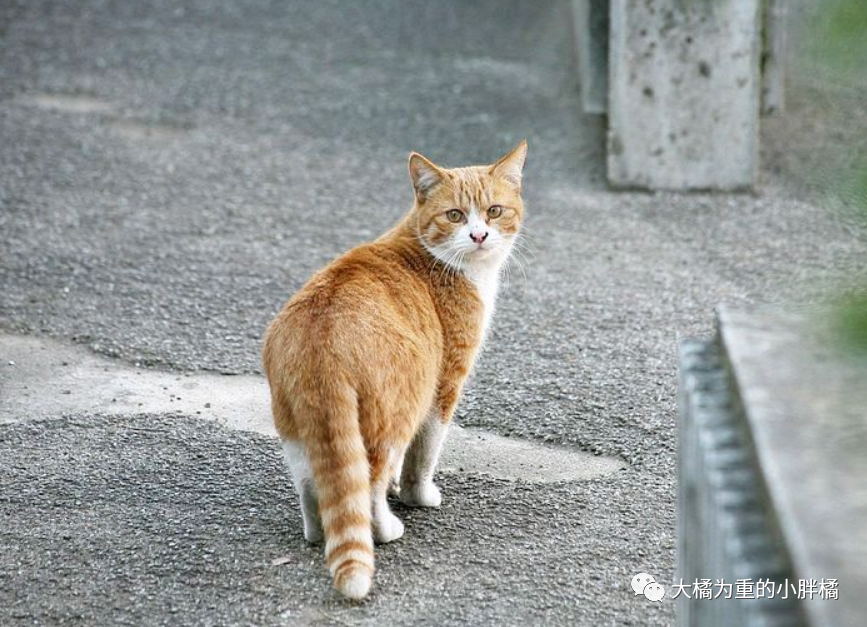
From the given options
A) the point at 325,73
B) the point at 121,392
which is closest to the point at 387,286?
the point at 121,392

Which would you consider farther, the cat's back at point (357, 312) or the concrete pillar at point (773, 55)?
the concrete pillar at point (773, 55)

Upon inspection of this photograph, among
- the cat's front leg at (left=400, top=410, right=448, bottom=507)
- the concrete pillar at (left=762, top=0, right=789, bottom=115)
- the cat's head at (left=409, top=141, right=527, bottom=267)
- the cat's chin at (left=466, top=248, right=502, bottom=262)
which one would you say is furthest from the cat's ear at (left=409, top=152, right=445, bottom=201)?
the concrete pillar at (left=762, top=0, right=789, bottom=115)

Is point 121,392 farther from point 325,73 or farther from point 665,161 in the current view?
point 325,73

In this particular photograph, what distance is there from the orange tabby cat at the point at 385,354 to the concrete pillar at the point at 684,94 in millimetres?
2896

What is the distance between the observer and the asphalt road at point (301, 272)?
3398 mm

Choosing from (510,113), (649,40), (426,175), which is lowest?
(510,113)

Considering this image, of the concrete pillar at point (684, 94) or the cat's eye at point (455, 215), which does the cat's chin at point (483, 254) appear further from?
the concrete pillar at point (684, 94)

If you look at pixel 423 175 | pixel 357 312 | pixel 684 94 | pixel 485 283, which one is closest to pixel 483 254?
pixel 485 283

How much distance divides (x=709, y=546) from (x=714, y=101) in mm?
4963

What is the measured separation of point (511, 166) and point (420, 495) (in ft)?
3.89

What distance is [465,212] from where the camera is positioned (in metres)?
3.92

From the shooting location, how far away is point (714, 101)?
6.78 metres

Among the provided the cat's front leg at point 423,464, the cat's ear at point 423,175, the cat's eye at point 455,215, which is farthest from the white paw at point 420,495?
the cat's ear at point 423,175

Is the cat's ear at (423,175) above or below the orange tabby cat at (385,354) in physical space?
above
